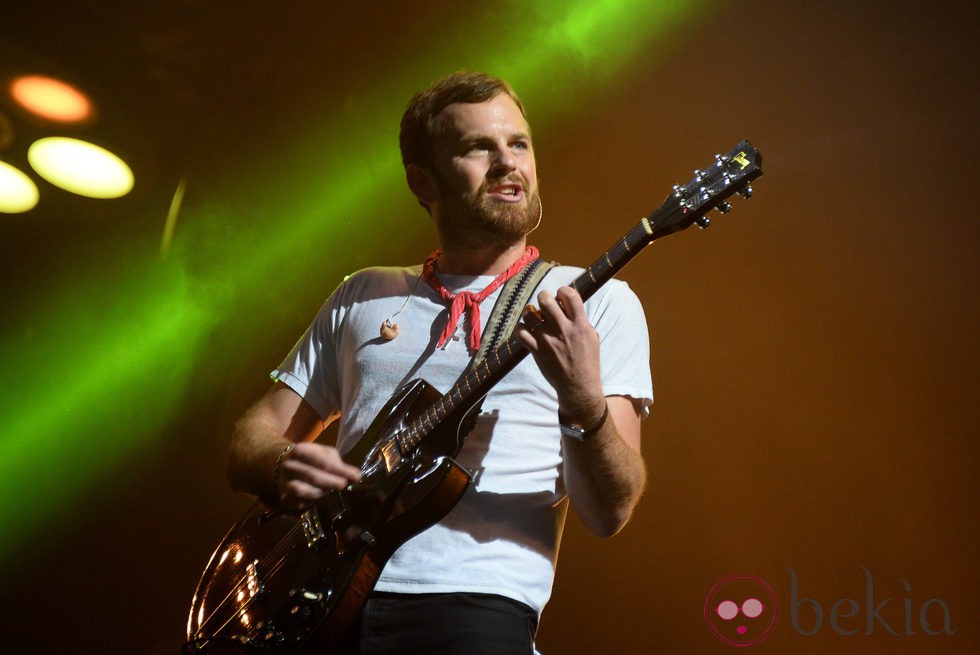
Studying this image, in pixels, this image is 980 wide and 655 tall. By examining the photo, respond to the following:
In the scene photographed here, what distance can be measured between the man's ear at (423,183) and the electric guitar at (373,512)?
2.92ft

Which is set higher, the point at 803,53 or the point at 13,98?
the point at 13,98

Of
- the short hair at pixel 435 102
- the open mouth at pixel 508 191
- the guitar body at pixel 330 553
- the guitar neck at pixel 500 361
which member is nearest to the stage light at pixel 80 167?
the short hair at pixel 435 102

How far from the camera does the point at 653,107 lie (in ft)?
10.6

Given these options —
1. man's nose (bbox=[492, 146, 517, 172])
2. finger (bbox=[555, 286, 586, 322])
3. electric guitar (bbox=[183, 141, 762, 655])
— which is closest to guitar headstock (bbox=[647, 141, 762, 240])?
electric guitar (bbox=[183, 141, 762, 655])

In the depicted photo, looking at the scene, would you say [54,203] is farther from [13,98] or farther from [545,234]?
[545,234]

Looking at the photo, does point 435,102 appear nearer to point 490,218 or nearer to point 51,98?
point 490,218

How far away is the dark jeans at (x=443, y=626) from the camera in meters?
1.48

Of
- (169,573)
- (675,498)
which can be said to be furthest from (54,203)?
(675,498)

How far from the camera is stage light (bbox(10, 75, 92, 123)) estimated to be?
3.44m

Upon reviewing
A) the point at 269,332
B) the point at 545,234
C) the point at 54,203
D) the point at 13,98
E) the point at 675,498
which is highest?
the point at 13,98

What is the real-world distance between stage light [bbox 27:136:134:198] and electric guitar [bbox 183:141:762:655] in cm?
234

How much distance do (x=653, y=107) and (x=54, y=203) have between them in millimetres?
2699

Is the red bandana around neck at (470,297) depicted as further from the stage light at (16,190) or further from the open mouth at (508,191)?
the stage light at (16,190)

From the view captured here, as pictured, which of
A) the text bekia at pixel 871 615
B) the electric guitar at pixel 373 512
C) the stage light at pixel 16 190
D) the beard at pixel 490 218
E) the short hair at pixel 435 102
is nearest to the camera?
the electric guitar at pixel 373 512
